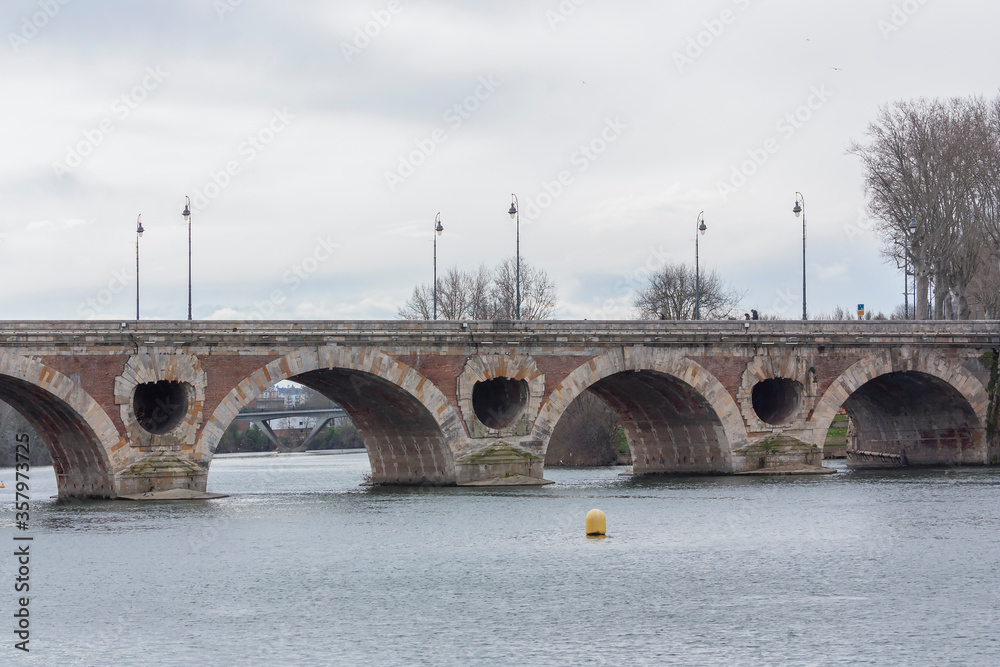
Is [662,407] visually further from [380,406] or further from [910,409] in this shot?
[910,409]

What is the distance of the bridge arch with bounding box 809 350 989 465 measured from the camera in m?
63.3

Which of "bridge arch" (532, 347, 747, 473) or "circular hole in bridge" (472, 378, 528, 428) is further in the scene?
"circular hole in bridge" (472, 378, 528, 428)

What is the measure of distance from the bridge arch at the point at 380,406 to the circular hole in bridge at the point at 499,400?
2.54 metres

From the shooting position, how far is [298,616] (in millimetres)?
27625

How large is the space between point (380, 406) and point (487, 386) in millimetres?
4924

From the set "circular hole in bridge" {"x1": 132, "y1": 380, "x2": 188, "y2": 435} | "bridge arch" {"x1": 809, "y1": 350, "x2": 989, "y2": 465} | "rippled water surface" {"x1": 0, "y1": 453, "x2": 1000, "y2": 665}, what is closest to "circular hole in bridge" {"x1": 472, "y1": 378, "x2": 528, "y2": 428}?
"rippled water surface" {"x1": 0, "y1": 453, "x2": 1000, "y2": 665}

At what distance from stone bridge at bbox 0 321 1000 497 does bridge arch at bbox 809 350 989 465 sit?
0.10 metres

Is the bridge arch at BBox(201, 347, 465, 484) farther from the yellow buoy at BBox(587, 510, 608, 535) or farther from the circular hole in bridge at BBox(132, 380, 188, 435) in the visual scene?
the yellow buoy at BBox(587, 510, 608, 535)

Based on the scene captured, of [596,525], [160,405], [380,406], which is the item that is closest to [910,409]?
[380,406]

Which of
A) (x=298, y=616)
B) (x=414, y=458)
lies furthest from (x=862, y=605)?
(x=414, y=458)

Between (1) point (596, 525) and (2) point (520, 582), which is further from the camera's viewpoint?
(1) point (596, 525)

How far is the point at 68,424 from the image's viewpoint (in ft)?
174

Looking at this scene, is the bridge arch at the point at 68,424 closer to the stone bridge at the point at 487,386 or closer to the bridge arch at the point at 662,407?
the stone bridge at the point at 487,386

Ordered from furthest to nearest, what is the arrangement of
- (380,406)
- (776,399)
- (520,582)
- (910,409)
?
1. (910,409)
2. (776,399)
3. (380,406)
4. (520,582)
